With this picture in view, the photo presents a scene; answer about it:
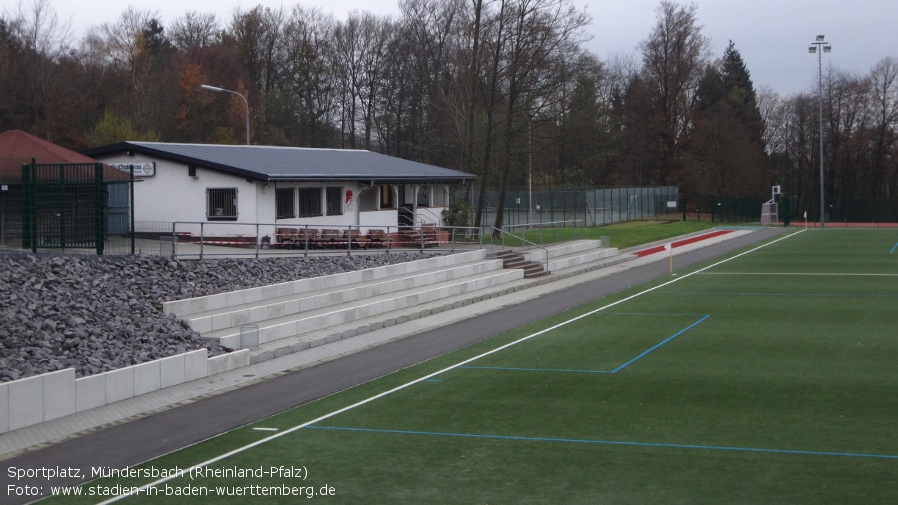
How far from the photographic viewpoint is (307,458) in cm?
1197

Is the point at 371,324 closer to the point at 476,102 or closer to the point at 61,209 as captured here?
the point at 61,209

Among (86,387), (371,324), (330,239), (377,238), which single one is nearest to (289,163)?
(377,238)

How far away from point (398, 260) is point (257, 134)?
38971 mm

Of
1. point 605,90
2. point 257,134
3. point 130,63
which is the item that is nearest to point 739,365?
point 257,134

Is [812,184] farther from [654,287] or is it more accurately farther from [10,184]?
[10,184]

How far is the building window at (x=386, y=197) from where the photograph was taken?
131 feet

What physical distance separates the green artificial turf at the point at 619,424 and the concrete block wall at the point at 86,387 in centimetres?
318

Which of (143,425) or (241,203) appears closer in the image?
(143,425)

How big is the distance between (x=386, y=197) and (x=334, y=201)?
14.5 ft

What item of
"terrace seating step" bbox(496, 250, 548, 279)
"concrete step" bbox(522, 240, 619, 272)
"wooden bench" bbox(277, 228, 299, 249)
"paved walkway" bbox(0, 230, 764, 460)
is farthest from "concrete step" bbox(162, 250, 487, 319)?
"concrete step" bbox(522, 240, 619, 272)

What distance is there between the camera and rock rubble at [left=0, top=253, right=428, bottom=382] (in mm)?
15617

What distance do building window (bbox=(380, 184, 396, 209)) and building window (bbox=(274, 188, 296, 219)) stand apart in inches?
257

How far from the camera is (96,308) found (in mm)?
18281

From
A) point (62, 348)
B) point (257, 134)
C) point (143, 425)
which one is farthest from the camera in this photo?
point (257, 134)
